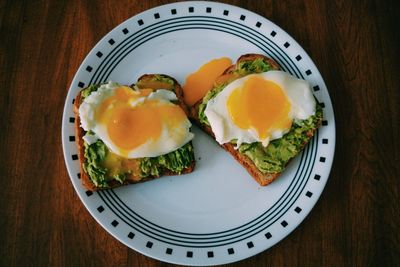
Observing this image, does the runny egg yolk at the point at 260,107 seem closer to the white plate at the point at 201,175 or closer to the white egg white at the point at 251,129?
the white egg white at the point at 251,129

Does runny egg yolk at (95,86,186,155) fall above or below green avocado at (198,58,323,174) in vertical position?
above

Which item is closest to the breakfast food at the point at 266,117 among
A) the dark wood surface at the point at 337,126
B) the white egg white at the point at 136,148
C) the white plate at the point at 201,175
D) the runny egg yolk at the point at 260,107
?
the runny egg yolk at the point at 260,107

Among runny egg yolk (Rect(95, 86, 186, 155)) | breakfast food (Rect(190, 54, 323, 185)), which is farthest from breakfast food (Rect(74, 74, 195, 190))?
breakfast food (Rect(190, 54, 323, 185))

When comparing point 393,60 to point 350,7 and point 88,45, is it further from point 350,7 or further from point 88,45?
point 88,45

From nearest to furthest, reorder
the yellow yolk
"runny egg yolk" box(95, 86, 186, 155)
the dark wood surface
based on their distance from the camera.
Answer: "runny egg yolk" box(95, 86, 186, 155) < the dark wood surface < the yellow yolk

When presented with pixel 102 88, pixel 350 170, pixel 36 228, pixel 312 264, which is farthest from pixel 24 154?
pixel 350 170

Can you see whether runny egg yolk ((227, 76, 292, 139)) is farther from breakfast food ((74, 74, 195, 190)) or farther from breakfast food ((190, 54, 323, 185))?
breakfast food ((74, 74, 195, 190))

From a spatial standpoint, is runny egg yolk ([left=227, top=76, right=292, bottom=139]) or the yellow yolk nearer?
runny egg yolk ([left=227, top=76, right=292, bottom=139])
